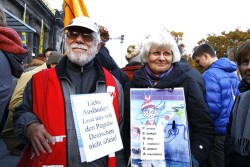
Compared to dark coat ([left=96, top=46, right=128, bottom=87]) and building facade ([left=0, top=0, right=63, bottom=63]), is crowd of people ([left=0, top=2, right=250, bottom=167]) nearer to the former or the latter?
dark coat ([left=96, top=46, right=128, bottom=87])

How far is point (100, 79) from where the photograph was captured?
2.42 m

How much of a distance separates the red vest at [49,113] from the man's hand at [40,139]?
0.09 m

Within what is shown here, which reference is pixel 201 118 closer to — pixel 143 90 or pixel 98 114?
pixel 143 90

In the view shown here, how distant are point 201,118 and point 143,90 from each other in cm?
53

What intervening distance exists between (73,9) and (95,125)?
9.39 feet

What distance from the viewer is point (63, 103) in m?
2.24

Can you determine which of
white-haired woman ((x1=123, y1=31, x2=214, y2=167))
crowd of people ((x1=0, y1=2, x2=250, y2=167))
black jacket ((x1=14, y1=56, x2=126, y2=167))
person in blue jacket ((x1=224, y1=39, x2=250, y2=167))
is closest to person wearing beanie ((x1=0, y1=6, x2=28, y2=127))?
crowd of people ((x1=0, y1=2, x2=250, y2=167))

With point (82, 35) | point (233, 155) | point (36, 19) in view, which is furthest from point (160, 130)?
point (36, 19)

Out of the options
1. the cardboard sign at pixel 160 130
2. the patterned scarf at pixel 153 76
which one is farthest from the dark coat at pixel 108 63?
the cardboard sign at pixel 160 130

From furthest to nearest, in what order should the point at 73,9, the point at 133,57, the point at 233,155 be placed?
the point at 73,9 → the point at 133,57 → the point at 233,155

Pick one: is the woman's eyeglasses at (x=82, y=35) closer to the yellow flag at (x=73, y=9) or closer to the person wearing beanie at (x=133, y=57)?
the person wearing beanie at (x=133, y=57)

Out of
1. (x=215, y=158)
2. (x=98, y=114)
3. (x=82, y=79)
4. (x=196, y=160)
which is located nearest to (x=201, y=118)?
(x=196, y=160)

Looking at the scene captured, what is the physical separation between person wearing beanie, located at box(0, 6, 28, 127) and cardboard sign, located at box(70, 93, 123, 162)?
472 millimetres

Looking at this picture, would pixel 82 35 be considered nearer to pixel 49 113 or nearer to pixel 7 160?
pixel 49 113
